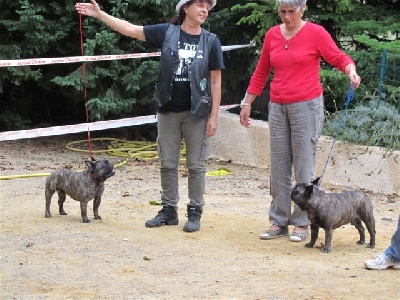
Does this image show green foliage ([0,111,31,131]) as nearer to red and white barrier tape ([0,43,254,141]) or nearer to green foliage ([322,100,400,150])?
red and white barrier tape ([0,43,254,141])

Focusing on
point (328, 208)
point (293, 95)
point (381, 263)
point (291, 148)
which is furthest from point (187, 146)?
point (381, 263)

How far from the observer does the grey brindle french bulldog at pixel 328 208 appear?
6.79 meters

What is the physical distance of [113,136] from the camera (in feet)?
43.7

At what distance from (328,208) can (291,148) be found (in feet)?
2.25

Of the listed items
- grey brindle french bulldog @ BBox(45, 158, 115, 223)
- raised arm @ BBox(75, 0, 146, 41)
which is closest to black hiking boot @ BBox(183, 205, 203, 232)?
grey brindle french bulldog @ BBox(45, 158, 115, 223)

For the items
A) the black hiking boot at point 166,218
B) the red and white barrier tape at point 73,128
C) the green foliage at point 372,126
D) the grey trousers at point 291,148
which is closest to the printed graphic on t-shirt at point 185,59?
the grey trousers at point 291,148

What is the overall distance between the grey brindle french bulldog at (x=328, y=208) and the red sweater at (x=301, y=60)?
2.50 ft

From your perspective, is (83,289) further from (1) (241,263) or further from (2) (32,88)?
(2) (32,88)

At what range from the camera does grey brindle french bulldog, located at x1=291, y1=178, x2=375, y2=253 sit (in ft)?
22.3

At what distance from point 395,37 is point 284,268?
6.48 metres

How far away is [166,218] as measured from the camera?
7629 mm

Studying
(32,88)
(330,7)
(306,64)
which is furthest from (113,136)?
(306,64)

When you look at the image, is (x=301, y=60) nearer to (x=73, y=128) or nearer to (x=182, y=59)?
(x=182, y=59)

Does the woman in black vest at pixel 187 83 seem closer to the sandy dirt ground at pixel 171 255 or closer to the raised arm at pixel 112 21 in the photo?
the raised arm at pixel 112 21
